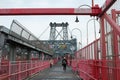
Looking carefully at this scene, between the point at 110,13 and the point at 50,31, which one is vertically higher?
the point at 50,31

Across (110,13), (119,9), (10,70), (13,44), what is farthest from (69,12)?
(13,44)


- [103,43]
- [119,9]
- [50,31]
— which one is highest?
[50,31]

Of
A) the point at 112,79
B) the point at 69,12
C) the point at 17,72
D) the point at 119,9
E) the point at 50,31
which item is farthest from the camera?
the point at 50,31

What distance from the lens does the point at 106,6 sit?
9.66 m

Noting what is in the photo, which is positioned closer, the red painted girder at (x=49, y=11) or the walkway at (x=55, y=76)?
the red painted girder at (x=49, y=11)

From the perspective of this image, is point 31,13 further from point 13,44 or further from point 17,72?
point 13,44

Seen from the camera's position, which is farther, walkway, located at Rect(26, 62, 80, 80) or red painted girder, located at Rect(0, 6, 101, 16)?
walkway, located at Rect(26, 62, 80, 80)

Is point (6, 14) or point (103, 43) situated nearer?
point (103, 43)

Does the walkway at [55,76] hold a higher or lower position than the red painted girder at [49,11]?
lower

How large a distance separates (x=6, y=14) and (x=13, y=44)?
1167 centimetres

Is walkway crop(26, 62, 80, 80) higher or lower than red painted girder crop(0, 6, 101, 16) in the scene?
lower

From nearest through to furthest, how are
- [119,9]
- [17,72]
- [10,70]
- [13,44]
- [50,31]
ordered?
1. [119,9]
2. [10,70]
3. [17,72]
4. [13,44]
5. [50,31]

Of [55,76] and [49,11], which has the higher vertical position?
[49,11]

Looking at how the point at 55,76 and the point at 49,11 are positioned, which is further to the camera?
the point at 55,76
